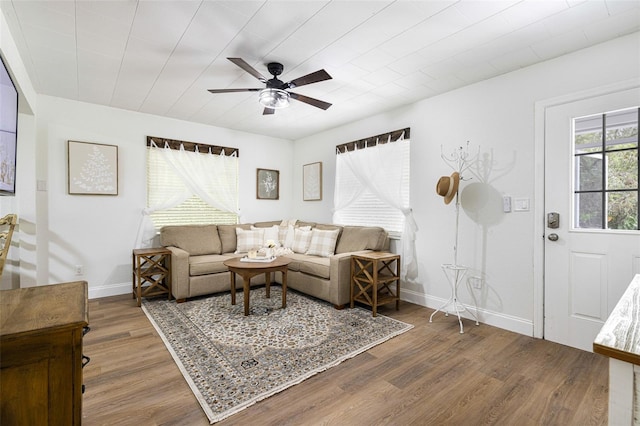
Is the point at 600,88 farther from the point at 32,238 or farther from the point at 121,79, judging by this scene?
the point at 32,238

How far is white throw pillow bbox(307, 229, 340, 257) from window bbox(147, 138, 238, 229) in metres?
1.50

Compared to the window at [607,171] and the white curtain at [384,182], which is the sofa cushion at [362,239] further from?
the window at [607,171]

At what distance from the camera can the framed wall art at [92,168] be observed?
3.71m

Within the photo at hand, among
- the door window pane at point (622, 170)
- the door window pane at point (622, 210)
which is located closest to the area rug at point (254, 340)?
the door window pane at point (622, 210)

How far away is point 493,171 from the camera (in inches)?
120

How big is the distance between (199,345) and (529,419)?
232cm

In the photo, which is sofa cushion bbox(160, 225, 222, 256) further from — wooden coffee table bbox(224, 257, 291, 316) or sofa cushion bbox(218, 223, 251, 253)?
wooden coffee table bbox(224, 257, 291, 316)

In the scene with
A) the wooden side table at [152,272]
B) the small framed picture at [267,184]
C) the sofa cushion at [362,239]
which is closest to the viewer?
the wooden side table at [152,272]

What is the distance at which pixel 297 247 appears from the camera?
15.1 ft

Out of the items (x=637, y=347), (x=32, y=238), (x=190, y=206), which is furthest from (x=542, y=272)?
(x=32, y=238)

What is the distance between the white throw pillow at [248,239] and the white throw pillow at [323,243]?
2.68 feet

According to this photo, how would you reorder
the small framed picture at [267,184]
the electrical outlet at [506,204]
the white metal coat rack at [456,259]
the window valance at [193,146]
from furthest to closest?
the small framed picture at [267,184] → the window valance at [193,146] → the white metal coat rack at [456,259] → the electrical outlet at [506,204]

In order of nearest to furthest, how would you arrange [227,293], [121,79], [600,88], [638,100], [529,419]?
[529,419], [638,100], [600,88], [121,79], [227,293]

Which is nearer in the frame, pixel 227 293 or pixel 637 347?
pixel 637 347
